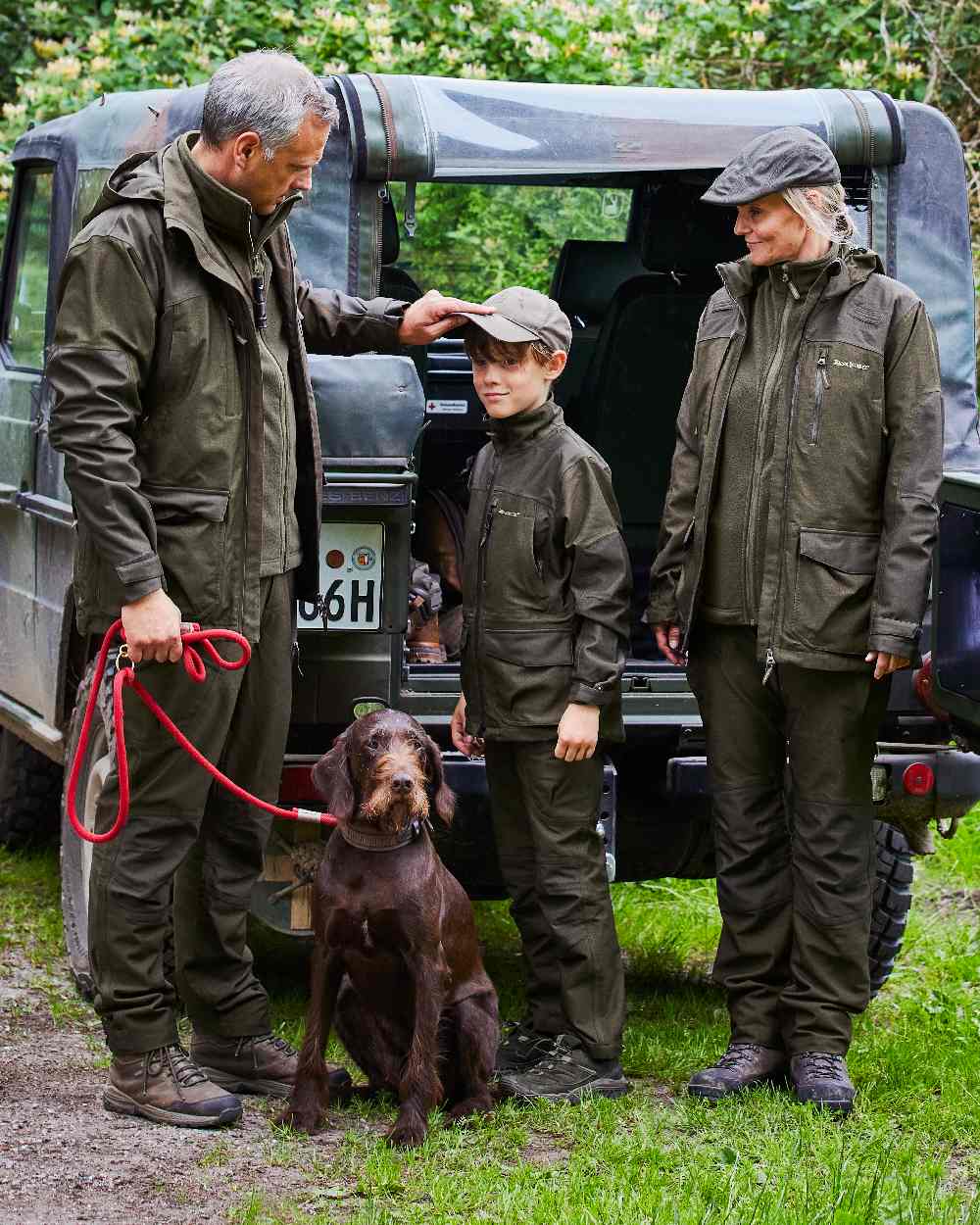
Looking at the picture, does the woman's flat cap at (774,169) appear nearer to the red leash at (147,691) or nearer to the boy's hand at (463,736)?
the boy's hand at (463,736)

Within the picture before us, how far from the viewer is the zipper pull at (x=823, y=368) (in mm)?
4094

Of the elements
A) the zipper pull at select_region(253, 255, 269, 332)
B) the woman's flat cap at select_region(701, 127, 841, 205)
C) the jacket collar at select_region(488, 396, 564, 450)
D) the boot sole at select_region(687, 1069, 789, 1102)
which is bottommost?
the boot sole at select_region(687, 1069, 789, 1102)

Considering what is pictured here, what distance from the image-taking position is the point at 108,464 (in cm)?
375

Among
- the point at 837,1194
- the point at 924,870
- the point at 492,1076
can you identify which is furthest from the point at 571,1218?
the point at 924,870

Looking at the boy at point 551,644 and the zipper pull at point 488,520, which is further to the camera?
the zipper pull at point 488,520

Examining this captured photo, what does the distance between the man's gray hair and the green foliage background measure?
499cm

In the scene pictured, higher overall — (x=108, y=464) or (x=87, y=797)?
(x=108, y=464)

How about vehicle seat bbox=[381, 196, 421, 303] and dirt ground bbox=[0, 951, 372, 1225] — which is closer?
dirt ground bbox=[0, 951, 372, 1225]

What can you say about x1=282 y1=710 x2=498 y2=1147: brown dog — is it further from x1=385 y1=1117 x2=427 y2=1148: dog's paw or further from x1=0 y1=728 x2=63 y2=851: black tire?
x1=0 y1=728 x2=63 y2=851: black tire

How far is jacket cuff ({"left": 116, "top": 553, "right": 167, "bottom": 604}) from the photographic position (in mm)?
3740

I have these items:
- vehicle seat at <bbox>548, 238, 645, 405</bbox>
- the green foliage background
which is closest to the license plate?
vehicle seat at <bbox>548, 238, 645, 405</bbox>

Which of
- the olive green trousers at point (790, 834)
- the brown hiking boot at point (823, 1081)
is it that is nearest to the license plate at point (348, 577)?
the olive green trousers at point (790, 834)

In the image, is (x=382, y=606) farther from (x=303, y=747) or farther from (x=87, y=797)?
(x=87, y=797)

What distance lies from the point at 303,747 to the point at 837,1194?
1691 mm
